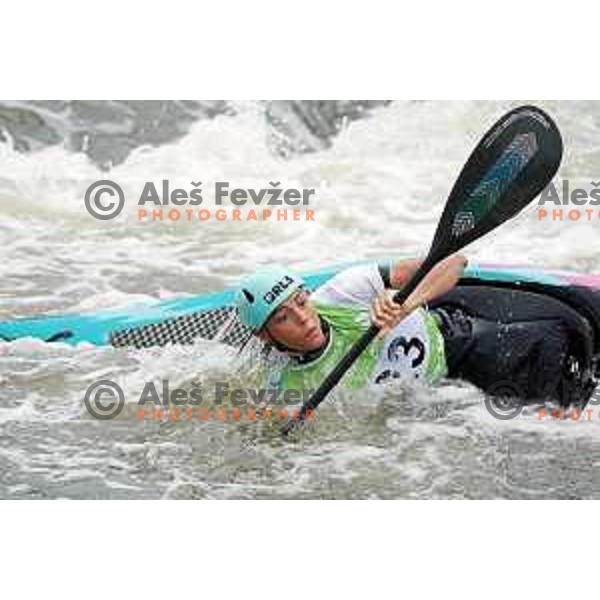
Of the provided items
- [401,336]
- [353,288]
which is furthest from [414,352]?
[353,288]

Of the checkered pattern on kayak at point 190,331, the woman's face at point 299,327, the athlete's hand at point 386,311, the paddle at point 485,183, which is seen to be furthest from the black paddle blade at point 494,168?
the checkered pattern on kayak at point 190,331

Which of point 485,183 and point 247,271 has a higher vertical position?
point 485,183

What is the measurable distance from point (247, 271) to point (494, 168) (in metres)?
0.62

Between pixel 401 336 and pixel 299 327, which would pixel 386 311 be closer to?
pixel 401 336

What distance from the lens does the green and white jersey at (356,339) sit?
3.24m

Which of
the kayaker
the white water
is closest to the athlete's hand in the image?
the kayaker

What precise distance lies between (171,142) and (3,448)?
2.66 ft

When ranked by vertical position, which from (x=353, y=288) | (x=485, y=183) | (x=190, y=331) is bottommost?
(x=190, y=331)

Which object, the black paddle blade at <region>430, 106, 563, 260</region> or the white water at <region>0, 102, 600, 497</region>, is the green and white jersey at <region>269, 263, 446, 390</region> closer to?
the white water at <region>0, 102, 600, 497</region>

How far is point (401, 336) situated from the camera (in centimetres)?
325

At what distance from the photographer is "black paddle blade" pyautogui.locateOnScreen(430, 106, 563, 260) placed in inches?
127

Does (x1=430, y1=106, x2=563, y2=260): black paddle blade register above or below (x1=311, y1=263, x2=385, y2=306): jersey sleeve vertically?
above

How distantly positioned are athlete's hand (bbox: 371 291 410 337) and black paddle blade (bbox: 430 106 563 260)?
5.5 inches

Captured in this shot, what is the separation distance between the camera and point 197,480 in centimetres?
323
